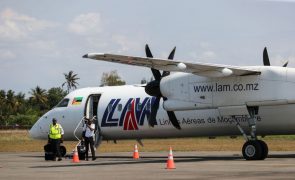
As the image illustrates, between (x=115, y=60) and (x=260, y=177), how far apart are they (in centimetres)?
916

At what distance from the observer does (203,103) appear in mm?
26094

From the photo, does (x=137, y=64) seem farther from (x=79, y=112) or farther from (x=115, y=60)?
(x=79, y=112)

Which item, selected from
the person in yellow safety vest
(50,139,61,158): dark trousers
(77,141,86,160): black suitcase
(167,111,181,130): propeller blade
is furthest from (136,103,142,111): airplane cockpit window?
(50,139,61,158): dark trousers

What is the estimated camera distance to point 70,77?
15750cm

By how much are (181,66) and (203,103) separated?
2553 millimetres

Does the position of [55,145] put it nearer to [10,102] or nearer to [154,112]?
[154,112]

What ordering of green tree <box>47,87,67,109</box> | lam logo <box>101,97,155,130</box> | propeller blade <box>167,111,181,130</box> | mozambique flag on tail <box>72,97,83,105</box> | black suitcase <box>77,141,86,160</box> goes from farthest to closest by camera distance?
green tree <box>47,87,67,109</box>, mozambique flag on tail <box>72,97,83,105</box>, lam logo <box>101,97,155,130</box>, black suitcase <box>77,141,86,160</box>, propeller blade <box>167,111,181,130</box>

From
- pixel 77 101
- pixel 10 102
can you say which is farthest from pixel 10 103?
pixel 77 101

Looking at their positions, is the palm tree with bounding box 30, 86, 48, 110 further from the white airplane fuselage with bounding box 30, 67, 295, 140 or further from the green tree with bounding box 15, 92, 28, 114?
the white airplane fuselage with bounding box 30, 67, 295, 140

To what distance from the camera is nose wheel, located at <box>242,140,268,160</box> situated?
25031mm

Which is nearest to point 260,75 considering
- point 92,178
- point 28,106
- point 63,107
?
point 92,178

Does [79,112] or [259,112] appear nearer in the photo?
[259,112]

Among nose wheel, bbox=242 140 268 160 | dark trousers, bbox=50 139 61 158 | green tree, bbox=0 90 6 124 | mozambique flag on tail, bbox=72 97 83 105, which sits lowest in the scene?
nose wheel, bbox=242 140 268 160

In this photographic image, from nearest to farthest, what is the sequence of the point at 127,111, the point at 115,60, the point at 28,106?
the point at 115,60 < the point at 127,111 < the point at 28,106
